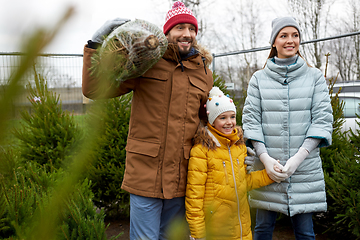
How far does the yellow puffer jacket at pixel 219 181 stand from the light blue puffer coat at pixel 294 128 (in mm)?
151

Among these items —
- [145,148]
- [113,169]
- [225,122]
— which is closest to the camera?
[145,148]

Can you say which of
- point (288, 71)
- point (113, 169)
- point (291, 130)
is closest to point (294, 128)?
point (291, 130)

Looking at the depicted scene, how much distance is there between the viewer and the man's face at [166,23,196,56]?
1.90 meters

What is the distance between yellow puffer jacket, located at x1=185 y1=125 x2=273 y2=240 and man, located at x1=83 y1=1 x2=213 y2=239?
87mm

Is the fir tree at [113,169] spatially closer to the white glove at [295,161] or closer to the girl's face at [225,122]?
the girl's face at [225,122]

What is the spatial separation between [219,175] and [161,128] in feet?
1.79

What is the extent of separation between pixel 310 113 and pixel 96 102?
2045 mm

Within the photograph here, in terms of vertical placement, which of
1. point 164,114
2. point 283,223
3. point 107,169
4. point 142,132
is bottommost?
point 283,223

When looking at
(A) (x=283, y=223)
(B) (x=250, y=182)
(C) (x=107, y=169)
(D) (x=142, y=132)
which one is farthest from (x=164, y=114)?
(A) (x=283, y=223)

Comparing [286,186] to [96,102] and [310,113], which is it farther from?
[96,102]

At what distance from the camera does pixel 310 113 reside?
209 cm

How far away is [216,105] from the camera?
201cm

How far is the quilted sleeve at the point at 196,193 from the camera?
1882 mm

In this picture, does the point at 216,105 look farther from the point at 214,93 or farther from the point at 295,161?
the point at 295,161
